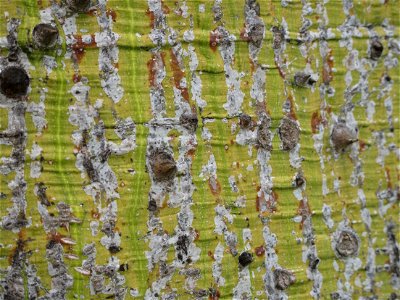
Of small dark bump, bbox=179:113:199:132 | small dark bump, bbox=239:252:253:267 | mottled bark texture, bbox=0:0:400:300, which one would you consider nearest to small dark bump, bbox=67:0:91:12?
mottled bark texture, bbox=0:0:400:300

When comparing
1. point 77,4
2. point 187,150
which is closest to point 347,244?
point 187,150

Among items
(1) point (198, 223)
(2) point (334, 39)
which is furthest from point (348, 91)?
(1) point (198, 223)

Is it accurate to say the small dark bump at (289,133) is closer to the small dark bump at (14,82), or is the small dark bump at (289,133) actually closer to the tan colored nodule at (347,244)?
the tan colored nodule at (347,244)

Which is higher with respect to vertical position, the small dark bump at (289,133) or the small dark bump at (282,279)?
the small dark bump at (289,133)

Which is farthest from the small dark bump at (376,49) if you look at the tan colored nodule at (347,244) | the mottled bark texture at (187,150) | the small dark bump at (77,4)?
the small dark bump at (77,4)

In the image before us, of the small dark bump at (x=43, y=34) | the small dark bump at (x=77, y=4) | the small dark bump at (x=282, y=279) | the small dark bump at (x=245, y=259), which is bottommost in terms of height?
the small dark bump at (x=282, y=279)

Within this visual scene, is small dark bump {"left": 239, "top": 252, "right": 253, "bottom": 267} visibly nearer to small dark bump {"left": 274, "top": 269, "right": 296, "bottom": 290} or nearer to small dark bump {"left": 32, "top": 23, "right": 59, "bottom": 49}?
small dark bump {"left": 274, "top": 269, "right": 296, "bottom": 290}

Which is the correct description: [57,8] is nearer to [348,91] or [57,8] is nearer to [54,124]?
[54,124]

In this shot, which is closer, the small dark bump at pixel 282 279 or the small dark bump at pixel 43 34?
the small dark bump at pixel 43 34

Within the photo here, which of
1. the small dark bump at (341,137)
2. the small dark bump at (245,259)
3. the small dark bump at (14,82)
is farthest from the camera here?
the small dark bump at (341,137)

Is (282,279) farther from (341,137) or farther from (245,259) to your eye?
(341,137)
